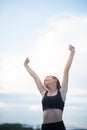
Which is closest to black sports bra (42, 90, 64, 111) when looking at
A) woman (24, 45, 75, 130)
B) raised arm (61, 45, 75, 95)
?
woman (24, 45, 75, 130)

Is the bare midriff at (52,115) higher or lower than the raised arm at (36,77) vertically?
lower

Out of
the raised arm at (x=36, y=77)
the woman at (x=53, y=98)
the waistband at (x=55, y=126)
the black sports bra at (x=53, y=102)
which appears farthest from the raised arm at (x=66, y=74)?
the waistband at (x=55, y=126)

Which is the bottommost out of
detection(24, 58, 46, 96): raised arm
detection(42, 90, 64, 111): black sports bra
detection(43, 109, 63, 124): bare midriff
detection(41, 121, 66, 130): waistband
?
detection(41, 121, 66, 130): waistband

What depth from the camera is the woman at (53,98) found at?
5.38 m

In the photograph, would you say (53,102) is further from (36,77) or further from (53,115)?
(36,77)

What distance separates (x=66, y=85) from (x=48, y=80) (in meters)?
0.37

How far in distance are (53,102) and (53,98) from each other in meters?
0.09

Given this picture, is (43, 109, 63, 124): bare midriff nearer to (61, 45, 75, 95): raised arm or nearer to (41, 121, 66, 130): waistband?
(41, 121, 66, 130): waistband

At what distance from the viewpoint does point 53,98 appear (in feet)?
18.0

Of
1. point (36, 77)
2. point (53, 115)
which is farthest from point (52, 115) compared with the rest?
point (36, 77)

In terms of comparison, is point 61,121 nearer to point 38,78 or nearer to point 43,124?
point 43,124

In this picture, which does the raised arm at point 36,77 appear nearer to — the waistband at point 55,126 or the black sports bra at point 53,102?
the black sports bra at point 53,102

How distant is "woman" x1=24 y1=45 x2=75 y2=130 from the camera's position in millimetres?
5379

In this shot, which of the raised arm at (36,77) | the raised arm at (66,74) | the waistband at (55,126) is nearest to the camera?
the waistband at (55,126)
